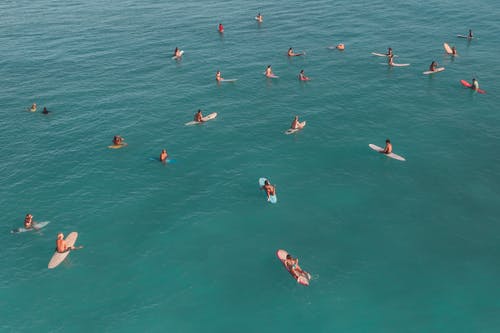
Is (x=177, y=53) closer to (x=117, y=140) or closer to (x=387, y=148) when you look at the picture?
(x=117, y=140)

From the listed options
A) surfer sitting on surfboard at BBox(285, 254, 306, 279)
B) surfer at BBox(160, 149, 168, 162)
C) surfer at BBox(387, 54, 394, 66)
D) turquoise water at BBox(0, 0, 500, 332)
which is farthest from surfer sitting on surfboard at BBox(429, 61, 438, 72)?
surfer sitting on surfboard at BBox(285, 254, 306, 279)

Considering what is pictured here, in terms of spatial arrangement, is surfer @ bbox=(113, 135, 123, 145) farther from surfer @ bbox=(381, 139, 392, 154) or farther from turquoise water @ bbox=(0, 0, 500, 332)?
surfer @ bbox=(381, 139, 392, 154)

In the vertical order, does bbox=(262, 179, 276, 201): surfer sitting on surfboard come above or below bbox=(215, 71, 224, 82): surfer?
below

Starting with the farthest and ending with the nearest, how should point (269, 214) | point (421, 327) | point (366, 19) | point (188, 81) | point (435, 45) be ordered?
point (366, 19) < point (435, 45) < point (188, 81) < point (269, 214) < point (421, 327)

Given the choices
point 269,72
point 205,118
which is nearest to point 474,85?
point 269,72

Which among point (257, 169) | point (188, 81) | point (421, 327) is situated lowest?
point (421, 327)

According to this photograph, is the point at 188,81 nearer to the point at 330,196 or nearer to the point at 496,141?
the point at 330,196

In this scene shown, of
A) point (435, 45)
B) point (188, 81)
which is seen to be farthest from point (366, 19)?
point (188, 81)
